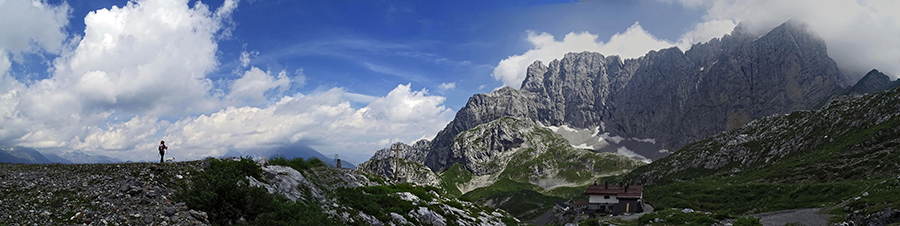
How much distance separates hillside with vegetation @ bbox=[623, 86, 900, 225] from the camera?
6813cm

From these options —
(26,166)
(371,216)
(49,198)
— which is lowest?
(371,216)

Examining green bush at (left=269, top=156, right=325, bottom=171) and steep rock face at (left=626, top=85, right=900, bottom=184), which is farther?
steep rock face at (left=626, top=85, right=900, bottom=184)

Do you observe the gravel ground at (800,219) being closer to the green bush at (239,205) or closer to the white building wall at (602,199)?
the white building wall at (602,199)

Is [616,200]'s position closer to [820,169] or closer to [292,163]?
[820,169]

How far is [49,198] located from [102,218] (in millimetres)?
2740

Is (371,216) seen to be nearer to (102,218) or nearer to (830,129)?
(102,218)

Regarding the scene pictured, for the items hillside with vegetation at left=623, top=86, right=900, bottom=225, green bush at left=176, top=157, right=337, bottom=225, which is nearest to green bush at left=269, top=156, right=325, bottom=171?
green bush at left=176, top=157, right=337, bottom=225

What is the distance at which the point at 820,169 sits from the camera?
376 ft

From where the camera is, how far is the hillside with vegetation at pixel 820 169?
68131 millimetres

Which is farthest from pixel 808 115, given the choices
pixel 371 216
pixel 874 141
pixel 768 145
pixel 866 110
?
pixel 371 216

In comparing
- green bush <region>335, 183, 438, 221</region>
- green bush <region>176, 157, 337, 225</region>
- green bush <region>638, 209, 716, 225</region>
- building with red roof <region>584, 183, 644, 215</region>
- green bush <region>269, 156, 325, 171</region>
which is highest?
green bush <region>269, 156, 325, 171</region>

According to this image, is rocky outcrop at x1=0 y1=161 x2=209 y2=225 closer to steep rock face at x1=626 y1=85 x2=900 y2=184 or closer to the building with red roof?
the building with red roof

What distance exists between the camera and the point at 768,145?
18362 centimetres

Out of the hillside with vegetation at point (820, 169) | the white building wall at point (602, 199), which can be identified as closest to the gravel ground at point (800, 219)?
the hillside with vegetation at point (820, 169)
